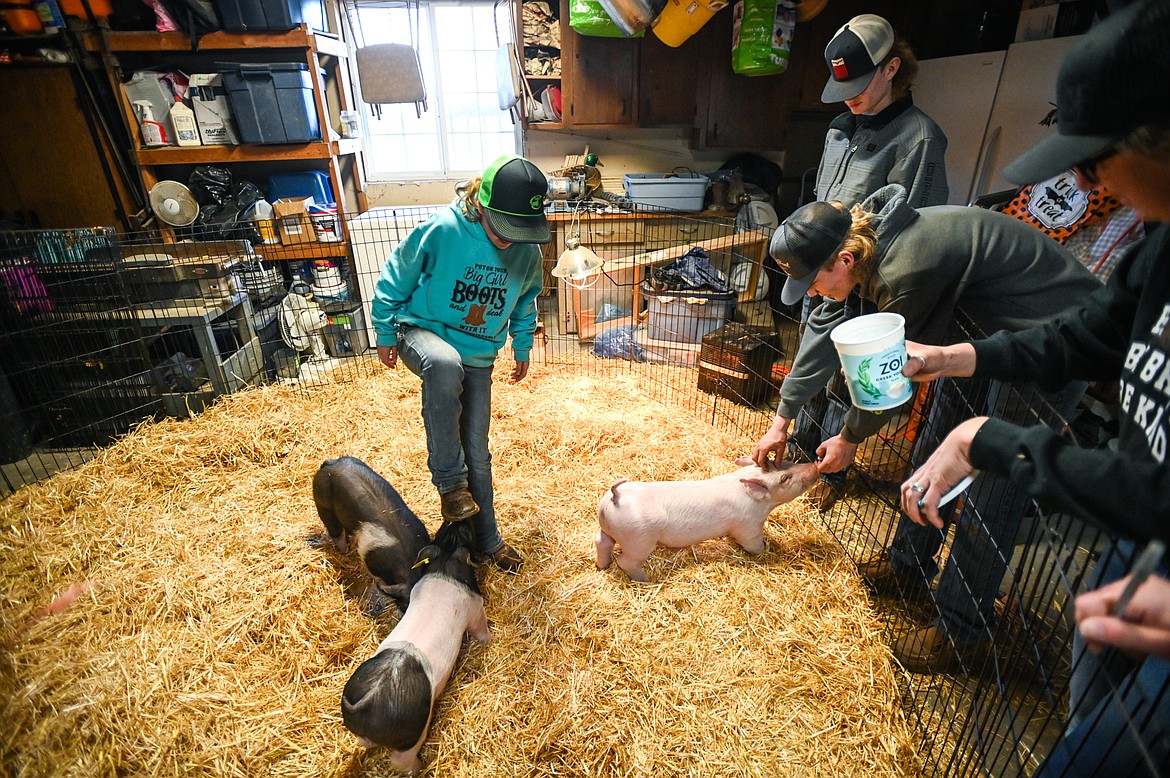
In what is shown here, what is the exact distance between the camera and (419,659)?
5.87 feet

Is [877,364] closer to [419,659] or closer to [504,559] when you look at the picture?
[419,659]

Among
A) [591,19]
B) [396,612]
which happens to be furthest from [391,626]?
[591,19]

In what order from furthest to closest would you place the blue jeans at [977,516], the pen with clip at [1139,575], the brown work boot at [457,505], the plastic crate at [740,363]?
1. the plastic crate at [740,363]
2. the brown work boot at [457,505]
3. the blue jeans at [977,516]
4. the pen with clip at [1139,575]

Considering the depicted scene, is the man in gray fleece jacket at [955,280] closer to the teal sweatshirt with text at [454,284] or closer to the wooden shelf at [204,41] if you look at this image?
the teal sweatshirt with text at [454,284]

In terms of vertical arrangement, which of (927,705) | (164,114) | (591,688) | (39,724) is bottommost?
(927,705)

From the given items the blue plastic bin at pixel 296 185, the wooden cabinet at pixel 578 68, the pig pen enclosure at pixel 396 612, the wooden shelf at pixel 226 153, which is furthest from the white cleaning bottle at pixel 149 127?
the wooden cabinet at pixel 578 68

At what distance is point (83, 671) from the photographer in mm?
1979

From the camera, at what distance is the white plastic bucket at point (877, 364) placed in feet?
4.54

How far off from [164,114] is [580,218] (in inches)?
140

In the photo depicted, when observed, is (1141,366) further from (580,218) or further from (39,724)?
(580,218)

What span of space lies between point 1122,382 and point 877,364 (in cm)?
45

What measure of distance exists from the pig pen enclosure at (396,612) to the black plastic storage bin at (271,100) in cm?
125

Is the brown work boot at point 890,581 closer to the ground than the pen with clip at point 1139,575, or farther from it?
closer to the ground

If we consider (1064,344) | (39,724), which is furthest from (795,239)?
(39,724)
